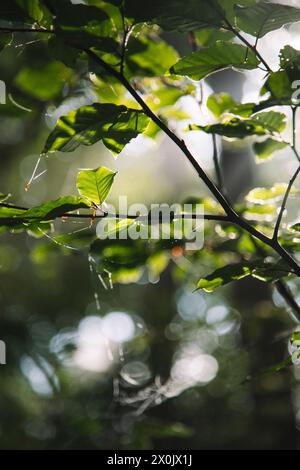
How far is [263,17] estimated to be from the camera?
662mm

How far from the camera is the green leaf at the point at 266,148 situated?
1012 millimetres

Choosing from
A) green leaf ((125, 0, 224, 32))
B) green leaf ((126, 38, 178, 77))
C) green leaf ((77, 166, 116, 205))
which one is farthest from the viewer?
green leaf ((126, 38, 178, 77))

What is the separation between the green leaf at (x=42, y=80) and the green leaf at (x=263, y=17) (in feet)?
1.66

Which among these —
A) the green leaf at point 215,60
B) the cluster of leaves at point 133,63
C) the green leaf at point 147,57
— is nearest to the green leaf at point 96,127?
the cluster of leaves at point 133,63

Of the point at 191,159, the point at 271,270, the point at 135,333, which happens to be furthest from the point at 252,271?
the point at 135,333

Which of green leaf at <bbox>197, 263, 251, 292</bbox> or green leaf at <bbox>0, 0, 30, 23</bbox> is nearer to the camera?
green leaf at <bbox>0, 0, 30, 23</bbox>

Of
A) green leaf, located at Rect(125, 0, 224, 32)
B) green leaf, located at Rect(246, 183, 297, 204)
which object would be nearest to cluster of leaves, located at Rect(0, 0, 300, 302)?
green leaf, located at Rect(125, 0, 224, 32)

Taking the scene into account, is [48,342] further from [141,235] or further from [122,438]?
[141,235]

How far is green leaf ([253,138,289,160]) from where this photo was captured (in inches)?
39.8

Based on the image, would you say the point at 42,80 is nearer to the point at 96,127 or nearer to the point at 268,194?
the point at 96,127

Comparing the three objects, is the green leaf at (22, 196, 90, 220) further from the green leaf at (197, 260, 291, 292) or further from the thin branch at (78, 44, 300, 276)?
the green leaf at (197, 260, 291, 292)

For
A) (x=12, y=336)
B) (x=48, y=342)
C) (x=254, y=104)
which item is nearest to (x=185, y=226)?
(x=254, y=104)

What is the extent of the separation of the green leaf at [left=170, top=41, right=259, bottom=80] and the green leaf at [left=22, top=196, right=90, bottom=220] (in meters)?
0.29

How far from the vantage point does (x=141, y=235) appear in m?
0.94
